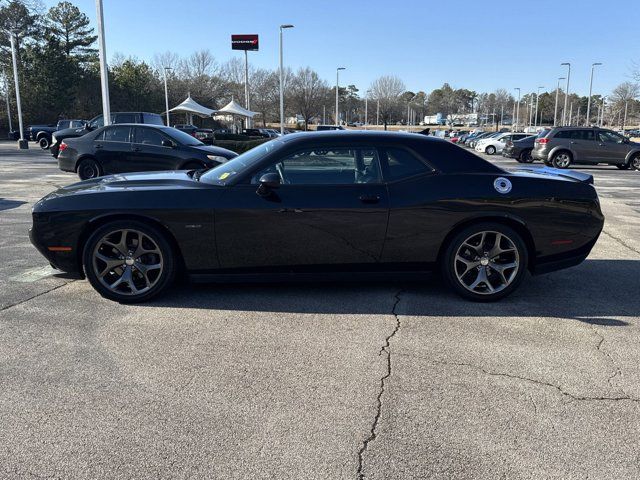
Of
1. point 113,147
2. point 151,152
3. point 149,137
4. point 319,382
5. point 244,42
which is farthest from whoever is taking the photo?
point 244,42

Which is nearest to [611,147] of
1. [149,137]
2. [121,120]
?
[149,137]

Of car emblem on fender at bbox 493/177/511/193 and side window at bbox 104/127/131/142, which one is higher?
side window at bbox 104/127/131/142

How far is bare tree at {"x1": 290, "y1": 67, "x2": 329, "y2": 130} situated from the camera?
7550cm

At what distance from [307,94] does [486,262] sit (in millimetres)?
74011

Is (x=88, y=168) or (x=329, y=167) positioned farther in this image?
(x=88, y=168)

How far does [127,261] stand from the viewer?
15.0 ft

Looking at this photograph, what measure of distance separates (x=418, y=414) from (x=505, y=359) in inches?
40.5

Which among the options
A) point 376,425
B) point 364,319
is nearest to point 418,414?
point 376,425

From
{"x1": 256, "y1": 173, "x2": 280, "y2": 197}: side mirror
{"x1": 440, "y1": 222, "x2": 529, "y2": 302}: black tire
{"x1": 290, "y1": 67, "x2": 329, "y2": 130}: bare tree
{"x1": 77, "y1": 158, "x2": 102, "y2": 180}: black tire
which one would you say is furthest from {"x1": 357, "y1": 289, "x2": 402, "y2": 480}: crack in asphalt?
{"x1": 290, "y1": 67, "x2": 329, "y2": 130}: bare tree

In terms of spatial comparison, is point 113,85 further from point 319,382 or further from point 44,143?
point 319,382

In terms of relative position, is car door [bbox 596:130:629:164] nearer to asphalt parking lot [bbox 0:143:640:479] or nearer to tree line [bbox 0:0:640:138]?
asphalt parking lot [bbox 0:143:640:479]

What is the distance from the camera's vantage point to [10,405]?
2.98m

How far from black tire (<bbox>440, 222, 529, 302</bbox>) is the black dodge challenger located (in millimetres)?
11

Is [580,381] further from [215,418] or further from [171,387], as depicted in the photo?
[171,387]
